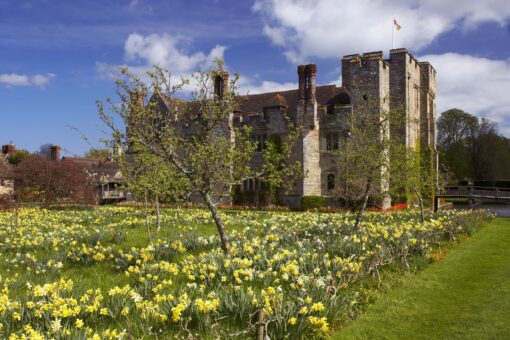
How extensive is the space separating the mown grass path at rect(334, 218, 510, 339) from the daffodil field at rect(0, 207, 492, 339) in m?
0.43

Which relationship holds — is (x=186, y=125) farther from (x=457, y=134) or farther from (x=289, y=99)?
(x=457, y=134)

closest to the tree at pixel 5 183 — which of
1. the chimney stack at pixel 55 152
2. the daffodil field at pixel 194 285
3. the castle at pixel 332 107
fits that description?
the daffodil field at pixel 194 285

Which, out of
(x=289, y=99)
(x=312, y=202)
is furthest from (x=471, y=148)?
(x=312, y=202)

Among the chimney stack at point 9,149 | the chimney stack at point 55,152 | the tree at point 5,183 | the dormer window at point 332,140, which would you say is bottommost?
the tree at point 5,183

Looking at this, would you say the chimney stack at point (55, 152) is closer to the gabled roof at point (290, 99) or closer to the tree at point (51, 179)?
the tree at point (51, 179)

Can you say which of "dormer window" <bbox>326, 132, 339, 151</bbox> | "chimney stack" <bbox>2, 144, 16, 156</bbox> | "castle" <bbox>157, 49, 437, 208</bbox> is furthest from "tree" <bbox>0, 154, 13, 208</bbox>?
"chimney stack" <bbox>2, 144, 16, 156</bbox>

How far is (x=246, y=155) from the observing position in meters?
9.88

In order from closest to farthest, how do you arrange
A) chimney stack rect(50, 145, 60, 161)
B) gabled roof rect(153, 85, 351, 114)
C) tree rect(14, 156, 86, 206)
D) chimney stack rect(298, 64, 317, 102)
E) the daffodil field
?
the daffodil field, tree rect(14, 156, 86, 206), chimney stack rect(298, 64, 317, 102), gabled roof rect(153, 85, 351, 114), chimney stack rect(50, 145, 60, 161)

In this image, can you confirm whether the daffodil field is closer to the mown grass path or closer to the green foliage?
the mown grass path

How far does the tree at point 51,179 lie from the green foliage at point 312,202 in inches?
544

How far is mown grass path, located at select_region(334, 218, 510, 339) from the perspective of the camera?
5668mm

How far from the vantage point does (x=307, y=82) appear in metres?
27.3

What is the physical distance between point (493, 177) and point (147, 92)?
5171 cm

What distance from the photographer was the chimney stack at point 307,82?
2703cm
